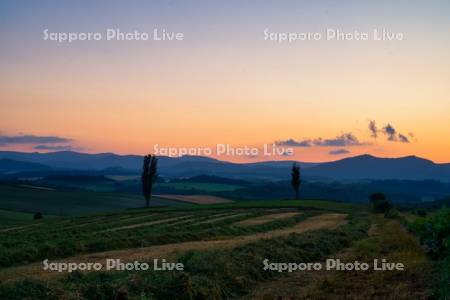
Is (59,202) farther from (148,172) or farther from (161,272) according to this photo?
(161,272)

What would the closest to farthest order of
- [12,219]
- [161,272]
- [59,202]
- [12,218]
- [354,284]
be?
[161,272] < [354,284] < [12,219] < [12,218] < [59,202]

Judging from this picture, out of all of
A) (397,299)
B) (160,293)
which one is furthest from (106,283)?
(397,299)

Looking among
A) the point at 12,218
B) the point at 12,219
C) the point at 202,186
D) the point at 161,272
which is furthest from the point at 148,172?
the point at 202,186

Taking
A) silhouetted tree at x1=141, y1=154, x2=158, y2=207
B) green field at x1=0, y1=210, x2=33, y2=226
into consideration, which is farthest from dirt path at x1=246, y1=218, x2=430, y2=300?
silhouetted tree at x1=141, y1=154, x2=158, y2=207

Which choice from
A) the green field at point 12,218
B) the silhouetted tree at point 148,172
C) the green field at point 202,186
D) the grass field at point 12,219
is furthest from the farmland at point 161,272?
the green field at point 202,186

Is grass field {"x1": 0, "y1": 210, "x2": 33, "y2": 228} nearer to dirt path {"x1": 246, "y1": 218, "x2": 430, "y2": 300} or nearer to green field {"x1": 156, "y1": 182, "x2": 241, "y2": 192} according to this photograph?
dirt path {"x1": 246, "y1": 218, "x2": 430, "y2": 300}

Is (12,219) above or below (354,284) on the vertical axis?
below

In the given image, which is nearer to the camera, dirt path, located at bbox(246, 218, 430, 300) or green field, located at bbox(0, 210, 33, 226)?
dirt path, located at bbox(246, 218, 430, 300)

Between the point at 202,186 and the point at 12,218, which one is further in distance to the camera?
the point at 202,186

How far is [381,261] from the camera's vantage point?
20578 mm

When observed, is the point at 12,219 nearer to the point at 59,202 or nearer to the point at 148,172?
the point at 148,172

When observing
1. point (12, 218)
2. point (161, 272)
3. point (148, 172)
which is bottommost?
point (12, 218)

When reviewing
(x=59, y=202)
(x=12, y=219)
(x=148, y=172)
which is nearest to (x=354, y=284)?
(x=12, y=219)

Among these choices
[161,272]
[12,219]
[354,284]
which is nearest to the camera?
[161,272]
